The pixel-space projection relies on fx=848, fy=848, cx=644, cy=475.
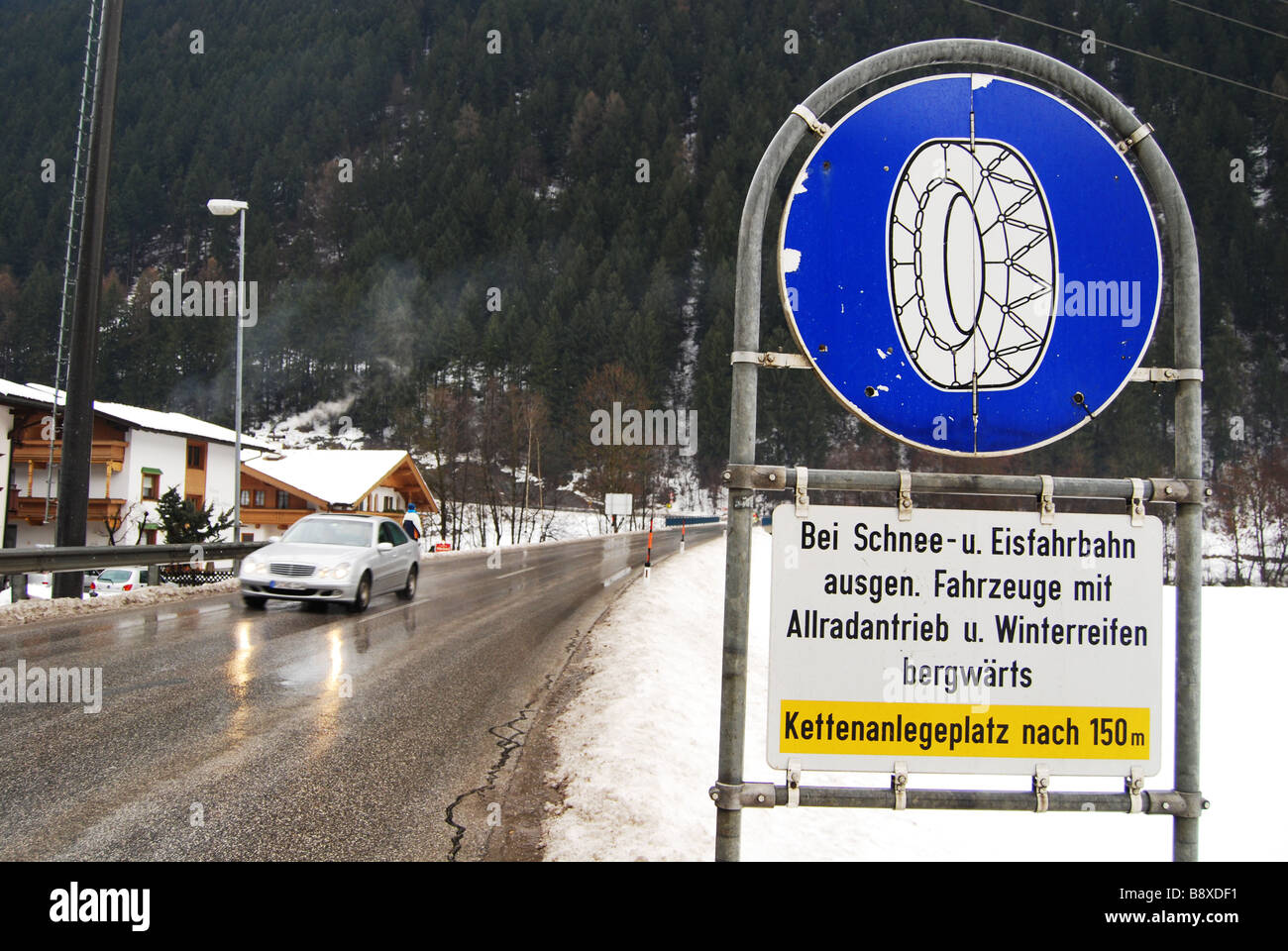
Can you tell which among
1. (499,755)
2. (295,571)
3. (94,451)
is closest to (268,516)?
(94,451)

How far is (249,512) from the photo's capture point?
4972 cm

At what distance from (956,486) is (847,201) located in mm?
969

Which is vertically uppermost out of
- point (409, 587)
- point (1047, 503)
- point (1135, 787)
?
point (1047, 503)

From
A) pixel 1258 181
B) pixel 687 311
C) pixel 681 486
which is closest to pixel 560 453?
pixel 681 486

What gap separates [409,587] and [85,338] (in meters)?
7.10

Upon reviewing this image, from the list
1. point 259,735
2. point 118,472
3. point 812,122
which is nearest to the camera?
point 812,122

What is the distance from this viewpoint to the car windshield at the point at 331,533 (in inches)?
590

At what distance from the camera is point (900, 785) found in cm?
258

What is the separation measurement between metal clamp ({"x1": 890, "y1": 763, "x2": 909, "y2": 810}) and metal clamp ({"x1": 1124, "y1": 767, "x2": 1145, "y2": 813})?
717mm

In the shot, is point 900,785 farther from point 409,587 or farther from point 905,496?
point 409,587

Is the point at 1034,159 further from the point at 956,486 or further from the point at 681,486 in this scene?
the point at 681,486

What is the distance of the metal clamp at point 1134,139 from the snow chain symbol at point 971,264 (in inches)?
13.6

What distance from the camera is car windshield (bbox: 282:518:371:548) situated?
590 inches

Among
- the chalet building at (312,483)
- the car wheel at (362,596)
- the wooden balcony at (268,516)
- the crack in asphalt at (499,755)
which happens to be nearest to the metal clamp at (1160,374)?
the crack in asphalt at (499,755)
